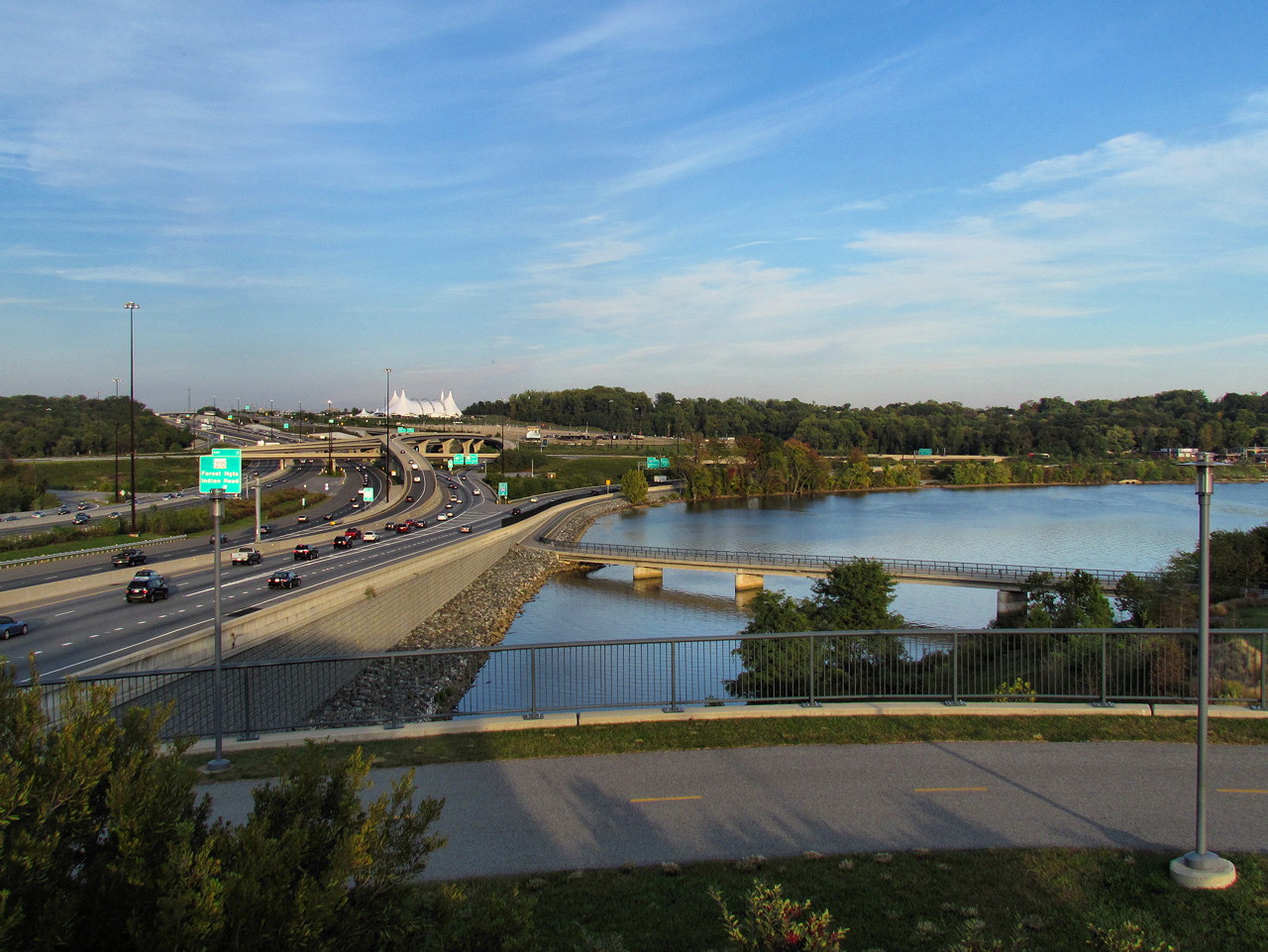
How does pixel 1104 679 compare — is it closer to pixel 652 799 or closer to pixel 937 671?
pixel 937 671

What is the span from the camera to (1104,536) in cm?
6141

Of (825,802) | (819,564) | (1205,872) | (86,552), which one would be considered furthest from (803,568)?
(1205,872)

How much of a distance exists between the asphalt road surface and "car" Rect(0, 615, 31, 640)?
19734mm

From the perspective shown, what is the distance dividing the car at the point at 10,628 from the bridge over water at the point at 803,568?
97.6ft

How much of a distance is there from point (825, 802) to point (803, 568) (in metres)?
40.9

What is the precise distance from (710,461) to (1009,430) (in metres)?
64.6

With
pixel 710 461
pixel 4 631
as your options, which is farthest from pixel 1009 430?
pixel 4 631

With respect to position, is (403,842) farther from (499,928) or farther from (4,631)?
(4,631)

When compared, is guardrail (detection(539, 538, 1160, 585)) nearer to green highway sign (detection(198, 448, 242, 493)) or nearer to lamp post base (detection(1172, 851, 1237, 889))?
green highway sign (detection(198, 448, 242, 493))

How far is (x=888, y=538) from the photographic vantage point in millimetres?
65125

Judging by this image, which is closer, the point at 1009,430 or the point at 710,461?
the point at 710,461

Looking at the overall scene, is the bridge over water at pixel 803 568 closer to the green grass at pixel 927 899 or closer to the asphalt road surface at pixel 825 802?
the asphalt road surface at pixel 825 802

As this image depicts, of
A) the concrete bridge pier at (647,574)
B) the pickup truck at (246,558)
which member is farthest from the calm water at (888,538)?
the pickup truck at (246,558)

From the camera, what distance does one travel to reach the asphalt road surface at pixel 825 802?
651 cm
